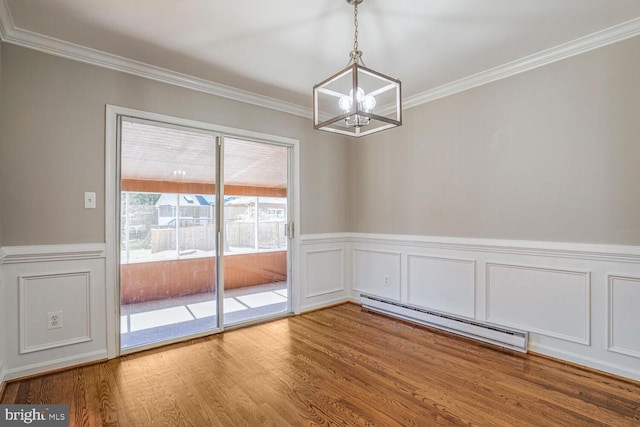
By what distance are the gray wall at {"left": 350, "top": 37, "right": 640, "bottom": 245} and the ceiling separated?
8.4 inches

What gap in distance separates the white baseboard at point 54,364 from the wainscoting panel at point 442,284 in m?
3.04

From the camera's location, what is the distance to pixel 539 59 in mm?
2717

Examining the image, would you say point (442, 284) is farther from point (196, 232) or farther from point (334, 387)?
point (196, 232)

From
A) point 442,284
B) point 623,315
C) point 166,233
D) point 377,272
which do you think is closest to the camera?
point 623,315

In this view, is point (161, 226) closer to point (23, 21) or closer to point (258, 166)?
point (258, 166)

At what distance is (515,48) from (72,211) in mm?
3751

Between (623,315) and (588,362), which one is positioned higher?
(623,315)

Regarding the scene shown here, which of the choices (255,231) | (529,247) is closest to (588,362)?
(529,247)

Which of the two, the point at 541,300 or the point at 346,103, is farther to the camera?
the point at 541,300

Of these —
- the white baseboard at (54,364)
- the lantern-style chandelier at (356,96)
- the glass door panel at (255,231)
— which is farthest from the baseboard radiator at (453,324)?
the white baseboard at (54,364)

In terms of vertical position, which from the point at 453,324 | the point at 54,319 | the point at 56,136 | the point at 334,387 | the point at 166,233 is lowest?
the point at 334,387

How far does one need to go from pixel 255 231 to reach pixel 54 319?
184 centimetres

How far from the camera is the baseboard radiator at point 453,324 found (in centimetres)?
281

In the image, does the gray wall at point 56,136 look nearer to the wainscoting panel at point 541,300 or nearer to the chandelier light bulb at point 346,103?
the chandelier light bulb at point 346,103
